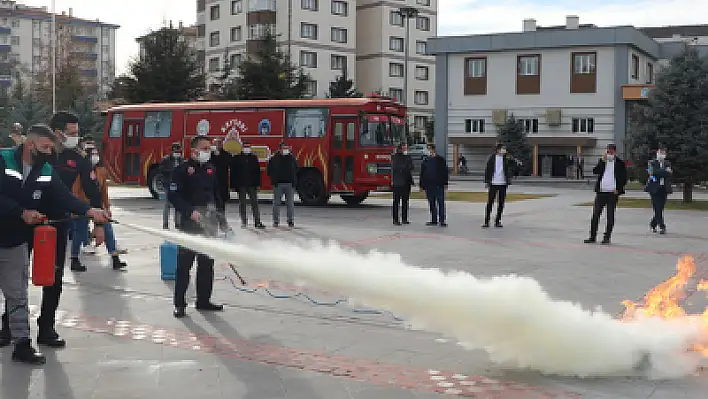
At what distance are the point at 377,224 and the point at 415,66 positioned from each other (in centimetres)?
5845

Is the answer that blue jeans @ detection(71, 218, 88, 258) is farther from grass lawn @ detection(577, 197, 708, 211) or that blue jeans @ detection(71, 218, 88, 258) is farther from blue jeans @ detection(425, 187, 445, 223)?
grass lawn @ detection(577, 197, 708, 211)

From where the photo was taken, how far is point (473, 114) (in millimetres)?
52281

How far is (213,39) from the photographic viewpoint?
72.8 m

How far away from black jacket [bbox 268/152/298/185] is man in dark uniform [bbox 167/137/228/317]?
830 cm

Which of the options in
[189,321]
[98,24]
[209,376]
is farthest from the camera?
[98,24]

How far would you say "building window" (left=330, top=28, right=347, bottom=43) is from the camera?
70.4m

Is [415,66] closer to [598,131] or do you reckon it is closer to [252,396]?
[598,131]

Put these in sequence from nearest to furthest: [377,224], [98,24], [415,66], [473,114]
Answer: [377,224], [473,114], [415,66], [98,24]

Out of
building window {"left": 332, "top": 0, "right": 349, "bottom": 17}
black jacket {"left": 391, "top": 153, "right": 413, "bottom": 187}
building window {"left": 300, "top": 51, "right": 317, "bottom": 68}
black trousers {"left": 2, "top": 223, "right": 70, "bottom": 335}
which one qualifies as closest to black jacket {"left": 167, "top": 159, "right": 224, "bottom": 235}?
black trousers {"left": 2, "top": 223, "right": 70, "bottom": 335}

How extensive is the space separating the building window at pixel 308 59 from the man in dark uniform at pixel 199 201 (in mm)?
60745

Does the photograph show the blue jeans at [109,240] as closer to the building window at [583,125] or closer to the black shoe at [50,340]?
the black shoe at [50,340]

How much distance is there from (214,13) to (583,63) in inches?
1528

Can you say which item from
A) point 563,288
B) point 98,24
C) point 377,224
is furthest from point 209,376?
point 98,24

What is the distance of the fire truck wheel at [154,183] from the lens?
26641mm
